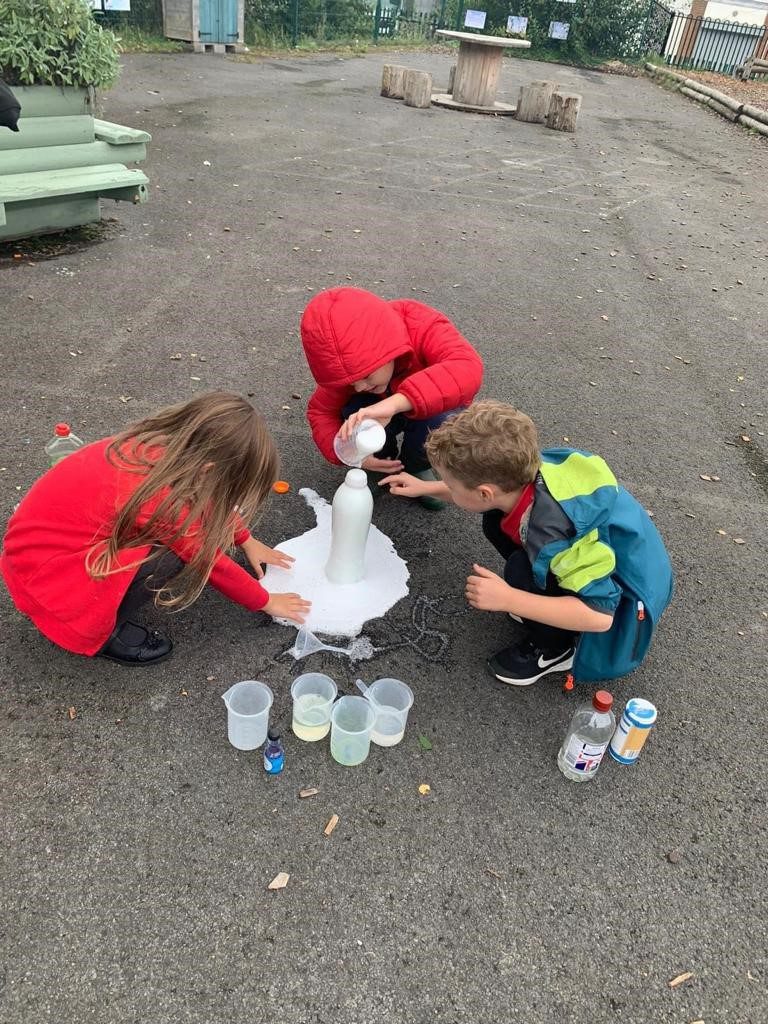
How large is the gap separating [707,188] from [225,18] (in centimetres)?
1127

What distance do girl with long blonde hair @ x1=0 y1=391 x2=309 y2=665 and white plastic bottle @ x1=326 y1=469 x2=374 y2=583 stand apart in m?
0.59

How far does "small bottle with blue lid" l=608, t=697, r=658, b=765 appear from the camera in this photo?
2.40 m

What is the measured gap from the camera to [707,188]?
10664 mm

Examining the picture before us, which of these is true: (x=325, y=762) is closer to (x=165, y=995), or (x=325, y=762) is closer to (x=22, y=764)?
(x=165, y=995)

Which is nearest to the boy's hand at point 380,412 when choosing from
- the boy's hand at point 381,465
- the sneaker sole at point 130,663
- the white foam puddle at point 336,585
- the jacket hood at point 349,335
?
the jacket hood at point 349,335

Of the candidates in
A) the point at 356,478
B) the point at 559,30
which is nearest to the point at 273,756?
the point at 356,478

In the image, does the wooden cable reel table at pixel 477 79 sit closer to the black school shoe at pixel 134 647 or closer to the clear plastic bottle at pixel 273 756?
the black school shoe at pixel 134 647

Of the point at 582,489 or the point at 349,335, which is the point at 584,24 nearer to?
the point at 349,335

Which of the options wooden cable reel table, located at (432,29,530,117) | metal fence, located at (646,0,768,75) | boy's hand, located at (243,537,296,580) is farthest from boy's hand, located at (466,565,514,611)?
metal fence, located at (646,0,768,75)

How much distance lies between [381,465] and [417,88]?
12245 millimetres

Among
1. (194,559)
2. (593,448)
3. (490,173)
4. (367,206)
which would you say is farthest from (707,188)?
(194,559)

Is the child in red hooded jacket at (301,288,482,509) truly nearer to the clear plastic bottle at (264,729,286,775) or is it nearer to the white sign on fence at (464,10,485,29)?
the clear plastic bottle at (264,729,286,775)

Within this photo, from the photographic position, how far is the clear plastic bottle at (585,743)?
2.39 meters

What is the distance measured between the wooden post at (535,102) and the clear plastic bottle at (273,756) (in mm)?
13645
